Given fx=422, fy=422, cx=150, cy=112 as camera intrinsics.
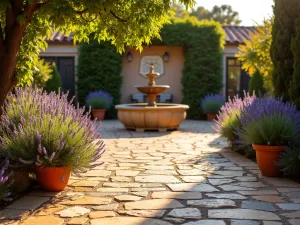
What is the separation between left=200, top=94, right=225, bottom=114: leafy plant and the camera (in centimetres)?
1447

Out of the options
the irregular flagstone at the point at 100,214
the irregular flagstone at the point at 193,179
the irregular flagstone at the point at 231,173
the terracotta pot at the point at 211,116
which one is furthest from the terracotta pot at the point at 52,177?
the terracotta pot at the point at 211,116

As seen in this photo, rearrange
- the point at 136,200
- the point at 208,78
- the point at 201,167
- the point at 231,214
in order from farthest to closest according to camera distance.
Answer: the point at 208,78
the point at 201,167
the point at 136,200
the point at 231,214

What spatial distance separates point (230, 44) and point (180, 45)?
2119 mm

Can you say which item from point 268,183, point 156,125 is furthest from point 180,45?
point 268,183

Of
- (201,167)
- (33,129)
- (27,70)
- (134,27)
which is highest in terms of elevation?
(134,27)

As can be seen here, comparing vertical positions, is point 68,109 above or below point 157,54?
below

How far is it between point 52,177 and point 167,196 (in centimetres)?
127

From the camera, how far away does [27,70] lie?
573 centimetres

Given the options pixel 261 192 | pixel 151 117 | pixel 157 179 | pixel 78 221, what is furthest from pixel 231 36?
pixel 78 221

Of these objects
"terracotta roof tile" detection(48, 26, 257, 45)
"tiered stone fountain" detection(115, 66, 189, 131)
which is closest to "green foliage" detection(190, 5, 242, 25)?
"terracotta roof tile" detection(48, 26, 257, 45)

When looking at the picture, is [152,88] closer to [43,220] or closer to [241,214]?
[241,214]

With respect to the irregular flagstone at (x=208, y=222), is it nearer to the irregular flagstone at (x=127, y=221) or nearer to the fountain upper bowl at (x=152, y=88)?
the irregular flagstone at (x=127, y=221)

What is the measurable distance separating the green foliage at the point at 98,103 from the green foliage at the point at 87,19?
8.60m

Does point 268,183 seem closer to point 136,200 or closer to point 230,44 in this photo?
point 136,200
